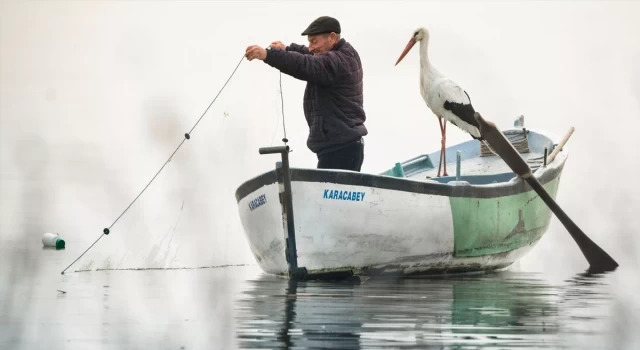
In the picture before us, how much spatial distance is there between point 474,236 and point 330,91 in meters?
2.23

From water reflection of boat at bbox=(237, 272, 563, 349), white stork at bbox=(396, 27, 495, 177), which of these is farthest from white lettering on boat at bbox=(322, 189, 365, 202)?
white stork at bbox=(396, 27, 495, 177)

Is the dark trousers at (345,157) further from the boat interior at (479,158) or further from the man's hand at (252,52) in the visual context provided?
the boat interior at (479,158)

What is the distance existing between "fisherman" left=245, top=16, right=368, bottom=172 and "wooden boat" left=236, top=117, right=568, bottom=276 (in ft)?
1.49

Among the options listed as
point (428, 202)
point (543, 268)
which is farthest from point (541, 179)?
point (428, 202)

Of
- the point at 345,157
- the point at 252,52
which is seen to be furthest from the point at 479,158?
the point at 252,52

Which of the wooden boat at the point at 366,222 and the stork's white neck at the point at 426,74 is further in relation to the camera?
the stork's white neck at the point at 426,74

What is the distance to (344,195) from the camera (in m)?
11.2

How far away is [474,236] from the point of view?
12664 millimetres

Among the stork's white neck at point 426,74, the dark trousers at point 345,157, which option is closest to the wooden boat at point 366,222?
the dark trousers at point 345,157

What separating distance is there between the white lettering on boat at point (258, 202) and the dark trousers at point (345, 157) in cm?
66

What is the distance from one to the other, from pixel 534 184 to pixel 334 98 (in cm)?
298

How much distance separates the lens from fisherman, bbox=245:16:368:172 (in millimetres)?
11359

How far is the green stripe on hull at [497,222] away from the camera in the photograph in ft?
40.5

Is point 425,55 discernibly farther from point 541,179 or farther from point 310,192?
point 310,192
